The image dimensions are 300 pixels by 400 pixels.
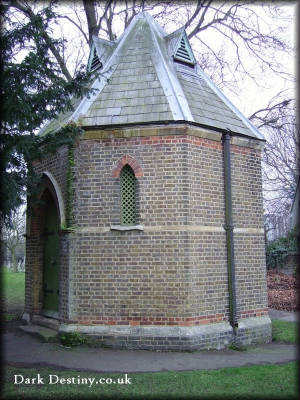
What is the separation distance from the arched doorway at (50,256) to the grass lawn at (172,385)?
144 inches

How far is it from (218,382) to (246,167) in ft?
17.8

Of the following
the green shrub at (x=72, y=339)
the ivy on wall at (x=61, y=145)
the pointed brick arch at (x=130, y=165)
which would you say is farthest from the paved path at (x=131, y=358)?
the pointed brick arch at (x=130, y=165)

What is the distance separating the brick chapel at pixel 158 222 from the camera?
852 centimetres

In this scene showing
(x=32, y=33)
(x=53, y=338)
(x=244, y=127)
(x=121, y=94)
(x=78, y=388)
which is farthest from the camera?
(x=244, y=127)

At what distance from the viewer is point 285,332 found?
10.4 metres

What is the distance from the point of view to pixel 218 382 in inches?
246

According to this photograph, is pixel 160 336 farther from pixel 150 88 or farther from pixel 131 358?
pixel 150 88

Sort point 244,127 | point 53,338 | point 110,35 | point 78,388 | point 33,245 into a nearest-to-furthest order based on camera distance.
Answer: point 78,388
point 53,338
point 244,127
point 33,245
point 110,35

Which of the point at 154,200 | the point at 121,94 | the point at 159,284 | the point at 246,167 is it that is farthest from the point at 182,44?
the point at 159,284

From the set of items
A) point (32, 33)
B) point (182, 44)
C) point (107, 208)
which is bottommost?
point (107, 208)

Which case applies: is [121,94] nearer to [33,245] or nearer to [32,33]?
[32,33]

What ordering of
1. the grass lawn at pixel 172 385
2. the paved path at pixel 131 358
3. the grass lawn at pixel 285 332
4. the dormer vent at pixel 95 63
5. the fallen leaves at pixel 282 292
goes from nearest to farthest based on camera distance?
the grass lawn at pixel 172 385, the paved path at pixel 131 358, the grass lawn at pixel 285 332, the dormer vent at pixel 95 63, the fallen leaves at pixel 282 292

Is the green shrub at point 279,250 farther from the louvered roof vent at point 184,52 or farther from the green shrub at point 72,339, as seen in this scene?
the green shrub at point 72,339

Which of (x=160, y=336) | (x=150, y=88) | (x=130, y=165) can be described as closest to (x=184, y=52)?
(x=150, y=88)
